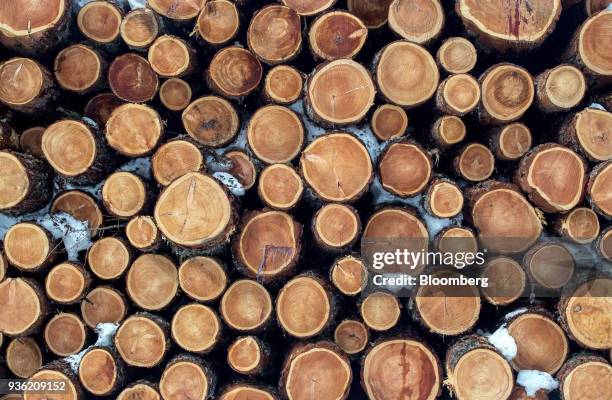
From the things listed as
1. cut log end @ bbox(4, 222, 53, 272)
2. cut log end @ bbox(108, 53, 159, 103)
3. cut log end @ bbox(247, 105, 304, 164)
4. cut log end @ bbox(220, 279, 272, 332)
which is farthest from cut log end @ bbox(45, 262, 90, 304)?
cut log end @ bbox(247, 105, 304, 164)

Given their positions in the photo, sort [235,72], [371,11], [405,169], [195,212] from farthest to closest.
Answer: [371,11] → [235,72] → [405,169] → [195,212]

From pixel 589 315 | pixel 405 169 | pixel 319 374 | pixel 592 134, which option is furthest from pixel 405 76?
pixel 319 374

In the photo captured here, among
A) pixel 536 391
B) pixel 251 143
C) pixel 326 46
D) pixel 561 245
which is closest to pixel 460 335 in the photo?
pixel 536 391

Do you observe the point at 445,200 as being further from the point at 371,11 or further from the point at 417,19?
the point at 371,11

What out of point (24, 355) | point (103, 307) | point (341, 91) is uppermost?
point (341, 91)

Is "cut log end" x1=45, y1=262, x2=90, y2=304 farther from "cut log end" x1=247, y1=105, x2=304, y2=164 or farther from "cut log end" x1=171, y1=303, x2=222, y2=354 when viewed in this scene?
"cut log end" x1=247, y1=105, x2=304, y2=164
